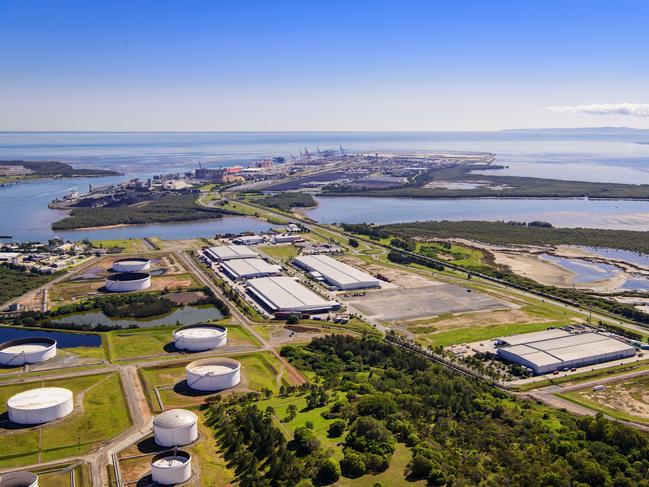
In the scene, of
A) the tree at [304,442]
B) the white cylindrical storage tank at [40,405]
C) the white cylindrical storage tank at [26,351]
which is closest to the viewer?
the tree at [304,442]

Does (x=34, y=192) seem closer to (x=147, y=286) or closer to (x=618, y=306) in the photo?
(x=147, y=286)

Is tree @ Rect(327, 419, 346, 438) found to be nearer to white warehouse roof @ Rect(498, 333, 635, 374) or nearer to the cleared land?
the cleared land

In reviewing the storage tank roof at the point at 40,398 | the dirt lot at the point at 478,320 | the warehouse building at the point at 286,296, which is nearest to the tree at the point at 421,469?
the storage tank roof at the point at 40,398

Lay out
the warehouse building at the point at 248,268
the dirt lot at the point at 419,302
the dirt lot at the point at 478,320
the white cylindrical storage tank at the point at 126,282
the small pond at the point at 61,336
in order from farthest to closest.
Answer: the warehouse building at the point at 248,268
the white cylindrical storage tank at the point at 126,282
the dirt lot at the point at 419,302
the dirt lot at the point at 478,320
the small pond at the point at 61,336

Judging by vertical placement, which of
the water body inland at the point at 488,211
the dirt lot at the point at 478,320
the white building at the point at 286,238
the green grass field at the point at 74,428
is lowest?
the water body inland at the point at 488,211

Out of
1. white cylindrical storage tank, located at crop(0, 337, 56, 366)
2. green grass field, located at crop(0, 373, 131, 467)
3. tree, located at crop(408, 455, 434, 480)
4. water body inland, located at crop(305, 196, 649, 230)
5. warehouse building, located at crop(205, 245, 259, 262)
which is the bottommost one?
water body inland, located at crop(305, 196, 649, 230)

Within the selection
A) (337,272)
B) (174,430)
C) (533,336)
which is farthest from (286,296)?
(174,430)

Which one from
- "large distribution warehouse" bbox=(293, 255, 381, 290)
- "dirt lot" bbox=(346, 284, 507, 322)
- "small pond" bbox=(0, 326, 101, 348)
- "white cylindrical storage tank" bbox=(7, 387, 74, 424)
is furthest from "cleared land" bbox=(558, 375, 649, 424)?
"small pond" bbox=(0, 326, 101, 348)

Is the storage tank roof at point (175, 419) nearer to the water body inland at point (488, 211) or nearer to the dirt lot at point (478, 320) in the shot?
the dirt lot at point (478, 320)
